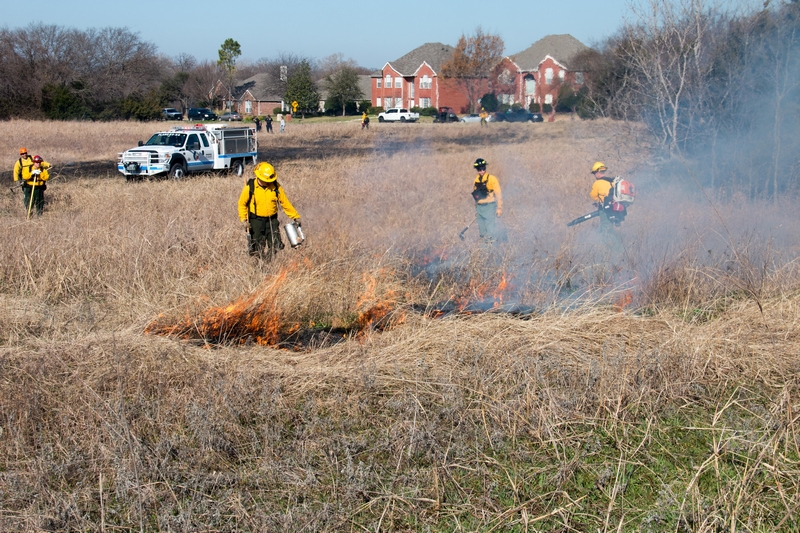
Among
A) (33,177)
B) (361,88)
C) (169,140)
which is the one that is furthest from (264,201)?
(361,88)

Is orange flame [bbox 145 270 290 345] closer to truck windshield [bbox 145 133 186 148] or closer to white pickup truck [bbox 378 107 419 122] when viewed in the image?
truck windshield [bbox 145 133 186 148]

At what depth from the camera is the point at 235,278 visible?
7.08 m

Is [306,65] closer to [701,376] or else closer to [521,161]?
[521,161]

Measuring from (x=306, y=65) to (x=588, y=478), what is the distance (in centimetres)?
6788

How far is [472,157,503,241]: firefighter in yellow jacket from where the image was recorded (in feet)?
31.4

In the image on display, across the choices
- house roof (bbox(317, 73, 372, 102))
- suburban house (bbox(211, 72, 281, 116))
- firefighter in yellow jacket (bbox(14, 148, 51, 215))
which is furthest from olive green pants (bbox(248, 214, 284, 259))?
suburban house (bbox(211, 72, 281, 116))

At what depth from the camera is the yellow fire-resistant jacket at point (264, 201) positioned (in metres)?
8.00

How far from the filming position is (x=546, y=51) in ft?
134

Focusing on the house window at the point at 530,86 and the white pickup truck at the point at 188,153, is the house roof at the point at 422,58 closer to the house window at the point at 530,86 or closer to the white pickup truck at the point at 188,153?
the house window at the point at 530,86

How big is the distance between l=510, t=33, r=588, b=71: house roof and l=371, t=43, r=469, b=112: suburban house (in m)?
4.33

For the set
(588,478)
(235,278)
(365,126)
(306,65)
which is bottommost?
(588,478)

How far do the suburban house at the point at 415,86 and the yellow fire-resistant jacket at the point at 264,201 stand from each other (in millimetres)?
29809


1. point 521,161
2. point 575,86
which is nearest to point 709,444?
point 521,161

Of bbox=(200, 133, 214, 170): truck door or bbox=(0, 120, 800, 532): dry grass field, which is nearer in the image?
bbox=(0, 120, 800, 532): dry grass field
